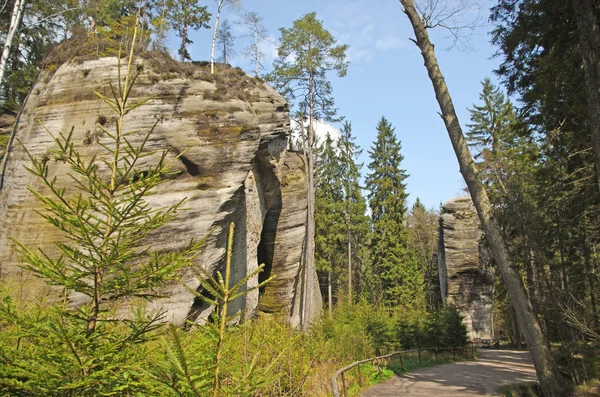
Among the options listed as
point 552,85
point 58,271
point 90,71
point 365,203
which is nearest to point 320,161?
point 365,203

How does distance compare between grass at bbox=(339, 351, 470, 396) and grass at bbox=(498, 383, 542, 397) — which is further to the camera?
grass at bbox=(339, 351, 470, 396)

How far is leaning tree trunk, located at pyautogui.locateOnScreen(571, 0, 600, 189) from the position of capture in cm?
604

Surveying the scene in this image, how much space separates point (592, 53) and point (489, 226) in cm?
342

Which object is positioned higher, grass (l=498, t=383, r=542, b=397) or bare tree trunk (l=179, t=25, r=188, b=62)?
bare tree trunk (l=179, t=25, r=188, b=62)

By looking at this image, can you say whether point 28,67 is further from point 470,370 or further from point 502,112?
point 502,112

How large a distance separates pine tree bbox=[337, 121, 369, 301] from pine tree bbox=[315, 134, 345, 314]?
56 cm

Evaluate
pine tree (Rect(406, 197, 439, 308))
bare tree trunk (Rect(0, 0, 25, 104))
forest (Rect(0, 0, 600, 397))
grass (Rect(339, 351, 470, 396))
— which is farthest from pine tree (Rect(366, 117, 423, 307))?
bare tree trunk (Rect(0, 0, 25, 104))

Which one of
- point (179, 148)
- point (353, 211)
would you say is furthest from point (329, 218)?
point (179, 148)

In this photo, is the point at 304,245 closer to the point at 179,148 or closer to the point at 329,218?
the point at 179,148

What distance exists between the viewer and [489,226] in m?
7.64

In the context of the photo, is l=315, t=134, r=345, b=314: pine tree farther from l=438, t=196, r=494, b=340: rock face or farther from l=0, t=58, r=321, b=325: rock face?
l=0, t=58, r=321, b=325: rock face

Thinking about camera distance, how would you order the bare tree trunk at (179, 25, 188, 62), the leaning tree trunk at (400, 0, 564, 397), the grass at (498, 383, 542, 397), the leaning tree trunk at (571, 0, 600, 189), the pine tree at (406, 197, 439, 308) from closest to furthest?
the leaning tree trunk at (571, 0, 600, 189)
the leaning tree trunk at (400, 0, 564, 397)
the grass at (498, 383, 542, 397)
the bare tree trunk at (179, 25, 188, 62)
the pine tree at (406, 197, 439, 308)

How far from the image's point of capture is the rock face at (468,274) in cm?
2656

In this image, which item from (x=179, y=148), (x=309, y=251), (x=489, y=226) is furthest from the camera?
(x=309, y=251)
